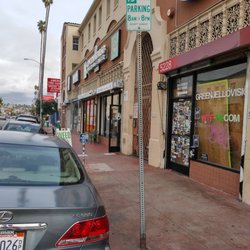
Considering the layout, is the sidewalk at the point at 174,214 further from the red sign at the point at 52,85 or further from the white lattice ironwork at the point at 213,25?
the red sign at the point at 52,85

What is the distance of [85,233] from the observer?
2.64 meters

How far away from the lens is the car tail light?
2.55 meters

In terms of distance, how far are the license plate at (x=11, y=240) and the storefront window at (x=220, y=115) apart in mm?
5542

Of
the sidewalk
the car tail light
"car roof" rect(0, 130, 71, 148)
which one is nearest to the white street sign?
"car roof" rect(0, 130, 71, 148)

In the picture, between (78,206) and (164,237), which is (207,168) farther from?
(78,206)

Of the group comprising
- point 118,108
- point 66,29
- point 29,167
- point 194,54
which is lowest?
point 29,167

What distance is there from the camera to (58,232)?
2.52 meters

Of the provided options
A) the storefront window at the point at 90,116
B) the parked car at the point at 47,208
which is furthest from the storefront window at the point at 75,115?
the parked car at the point at 47,208

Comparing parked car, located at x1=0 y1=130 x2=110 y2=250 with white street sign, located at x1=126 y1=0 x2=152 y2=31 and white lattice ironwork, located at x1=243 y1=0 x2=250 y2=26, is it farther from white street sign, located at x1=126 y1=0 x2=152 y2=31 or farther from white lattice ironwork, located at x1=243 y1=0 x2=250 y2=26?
white lattice ironwork, located at x1=243 y1=0 x2=250 y2=26

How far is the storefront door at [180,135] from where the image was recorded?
30.3 feet

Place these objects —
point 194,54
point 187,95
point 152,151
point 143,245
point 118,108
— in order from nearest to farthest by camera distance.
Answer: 1. point 143,245
2. point 194,54
3. point 187,95
4. point 152,151
5. point 118,108

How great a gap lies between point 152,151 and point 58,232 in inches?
338

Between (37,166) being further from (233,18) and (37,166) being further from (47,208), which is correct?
(233,18)

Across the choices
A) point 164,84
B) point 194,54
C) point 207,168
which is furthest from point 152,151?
point 194,54
